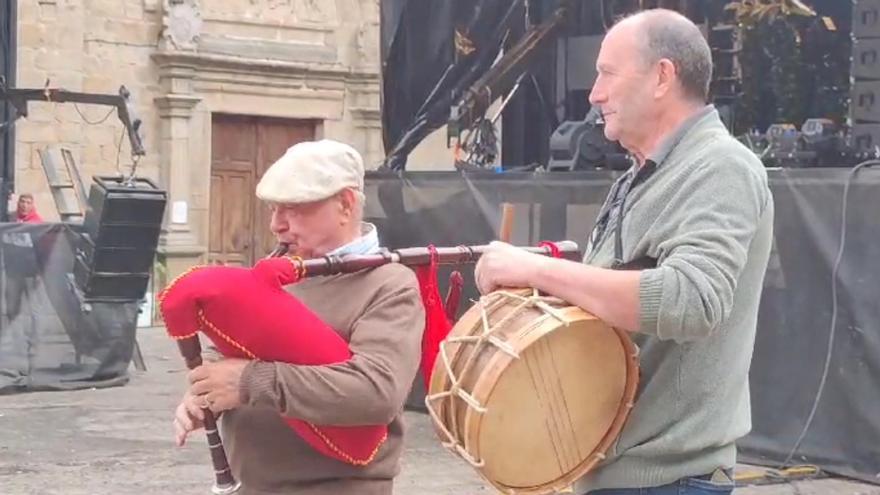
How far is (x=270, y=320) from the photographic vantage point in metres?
2.86

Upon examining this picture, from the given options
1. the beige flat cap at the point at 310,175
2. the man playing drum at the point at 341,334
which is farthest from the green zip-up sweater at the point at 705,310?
the beige flat cap at the point at 310,175

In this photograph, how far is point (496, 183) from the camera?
32.6ft

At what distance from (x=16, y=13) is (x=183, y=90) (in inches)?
94.2

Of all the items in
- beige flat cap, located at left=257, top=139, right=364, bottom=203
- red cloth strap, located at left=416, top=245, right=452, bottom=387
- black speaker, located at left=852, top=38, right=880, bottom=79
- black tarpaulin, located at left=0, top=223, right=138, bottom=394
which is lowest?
black tarpaulin, located at left=0, top=223, right=138, bottom=394

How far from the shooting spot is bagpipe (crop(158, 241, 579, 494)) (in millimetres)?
2824

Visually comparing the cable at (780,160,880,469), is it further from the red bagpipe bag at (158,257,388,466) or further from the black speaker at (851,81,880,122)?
the red bagpipe bag at (158,257,388,466)

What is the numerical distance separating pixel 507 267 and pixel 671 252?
293 millimetres

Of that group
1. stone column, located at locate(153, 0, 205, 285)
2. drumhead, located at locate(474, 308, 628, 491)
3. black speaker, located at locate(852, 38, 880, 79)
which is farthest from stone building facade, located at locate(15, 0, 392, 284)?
drumhead, located at locate(474, 308, 628, 491)

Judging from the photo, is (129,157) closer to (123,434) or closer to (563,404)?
(123,434)

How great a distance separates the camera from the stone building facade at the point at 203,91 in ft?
60.2

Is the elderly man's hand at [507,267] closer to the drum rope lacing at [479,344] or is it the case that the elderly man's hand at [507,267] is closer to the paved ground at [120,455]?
the drum rope lacing at [479,344]

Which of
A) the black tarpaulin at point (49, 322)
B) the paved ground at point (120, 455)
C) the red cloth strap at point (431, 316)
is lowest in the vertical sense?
the paved ground at point (120, 455)

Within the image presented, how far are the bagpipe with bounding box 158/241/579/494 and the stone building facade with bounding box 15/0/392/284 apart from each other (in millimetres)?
15758

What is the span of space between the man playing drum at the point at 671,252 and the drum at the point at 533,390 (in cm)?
3
